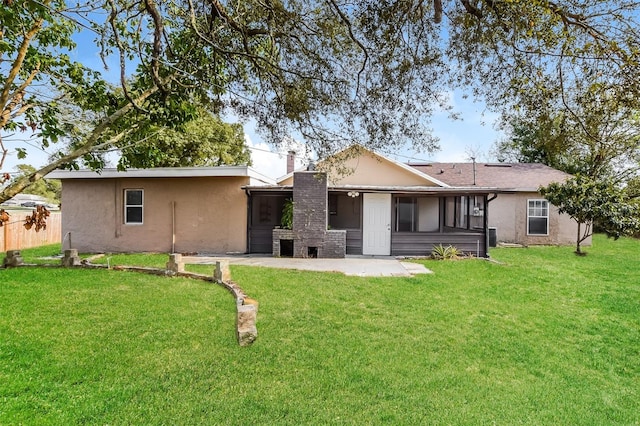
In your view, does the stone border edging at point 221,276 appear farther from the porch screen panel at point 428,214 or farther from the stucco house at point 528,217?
the stucco house at point 528,217

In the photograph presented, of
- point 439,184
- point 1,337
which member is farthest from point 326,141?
point 439,184

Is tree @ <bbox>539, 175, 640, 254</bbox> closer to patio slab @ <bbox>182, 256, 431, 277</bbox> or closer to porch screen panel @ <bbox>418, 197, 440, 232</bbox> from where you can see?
porch screen panel @ <bbox>418, 197, 440, 232</bbox>

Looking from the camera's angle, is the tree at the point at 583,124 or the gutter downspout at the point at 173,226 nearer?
the tree at the point at 583,124

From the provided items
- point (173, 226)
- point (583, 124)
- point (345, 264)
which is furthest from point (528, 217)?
point (173, 226)

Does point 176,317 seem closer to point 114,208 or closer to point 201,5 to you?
point 201,5

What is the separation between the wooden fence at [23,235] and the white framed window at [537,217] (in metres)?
19.9

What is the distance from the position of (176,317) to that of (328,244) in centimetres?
677

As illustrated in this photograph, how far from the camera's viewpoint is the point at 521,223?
1594 centimetres

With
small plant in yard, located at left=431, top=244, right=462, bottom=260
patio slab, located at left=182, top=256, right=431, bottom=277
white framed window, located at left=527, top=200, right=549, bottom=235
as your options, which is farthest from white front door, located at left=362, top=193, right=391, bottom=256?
white framed window, located at left=527, top=200, right=549, bottom=235

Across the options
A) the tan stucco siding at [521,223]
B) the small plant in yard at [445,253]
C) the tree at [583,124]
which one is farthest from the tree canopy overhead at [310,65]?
the tan stucco siding at [521,223]

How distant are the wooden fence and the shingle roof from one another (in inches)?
725

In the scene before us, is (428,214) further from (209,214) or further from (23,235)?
(23,235)

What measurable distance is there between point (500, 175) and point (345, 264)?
11.7 metres

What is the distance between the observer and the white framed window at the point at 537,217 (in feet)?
51.7
